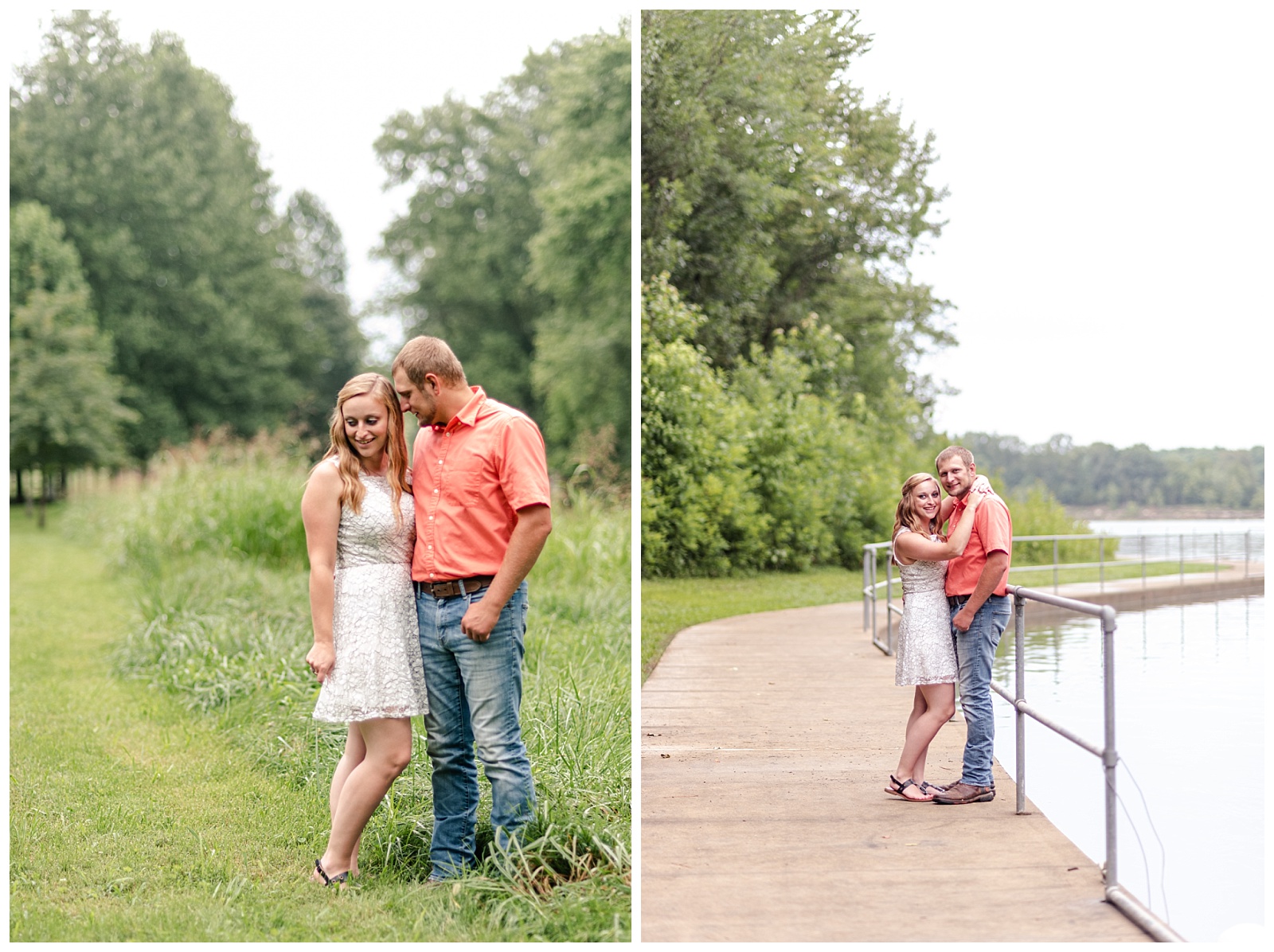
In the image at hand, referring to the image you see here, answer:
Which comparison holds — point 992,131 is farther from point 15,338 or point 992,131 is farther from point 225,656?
point 225,656

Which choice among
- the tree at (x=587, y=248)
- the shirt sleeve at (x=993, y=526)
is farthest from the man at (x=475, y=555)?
the tree at (x=587, y=248)

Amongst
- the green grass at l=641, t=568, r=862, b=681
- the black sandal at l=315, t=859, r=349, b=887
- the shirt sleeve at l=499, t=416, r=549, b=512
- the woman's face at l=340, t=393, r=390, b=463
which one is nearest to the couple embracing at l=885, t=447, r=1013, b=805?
the shirt sleeve at l=499, t=416, r=549, b=512

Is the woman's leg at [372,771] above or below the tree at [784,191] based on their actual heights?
below

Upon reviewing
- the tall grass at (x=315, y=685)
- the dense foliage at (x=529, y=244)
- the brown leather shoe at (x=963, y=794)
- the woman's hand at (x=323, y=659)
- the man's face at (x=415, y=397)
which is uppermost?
the dense foliage at (x=529, y=244)

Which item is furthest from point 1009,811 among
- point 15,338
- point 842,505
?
point 15,338

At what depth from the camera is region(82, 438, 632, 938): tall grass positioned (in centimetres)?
386

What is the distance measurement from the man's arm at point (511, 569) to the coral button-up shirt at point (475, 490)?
52 mm

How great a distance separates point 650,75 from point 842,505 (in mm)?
10102

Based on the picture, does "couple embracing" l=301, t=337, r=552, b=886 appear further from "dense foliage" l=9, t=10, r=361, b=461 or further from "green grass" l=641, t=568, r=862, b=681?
"dense foliage" l=9, t=10, r=361, b=461

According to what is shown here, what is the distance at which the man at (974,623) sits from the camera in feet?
15.2

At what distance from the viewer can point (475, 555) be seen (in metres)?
3.76

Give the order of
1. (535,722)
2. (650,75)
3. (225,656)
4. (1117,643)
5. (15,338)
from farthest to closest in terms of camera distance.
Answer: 1. (15,338)
2. (1117,643)
3. (650,75)
4. (225,656)
5. (535,722)

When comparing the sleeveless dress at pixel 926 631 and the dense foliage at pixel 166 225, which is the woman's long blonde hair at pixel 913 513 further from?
the dense foliage at pixel 166 225

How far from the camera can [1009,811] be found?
4629 mm
